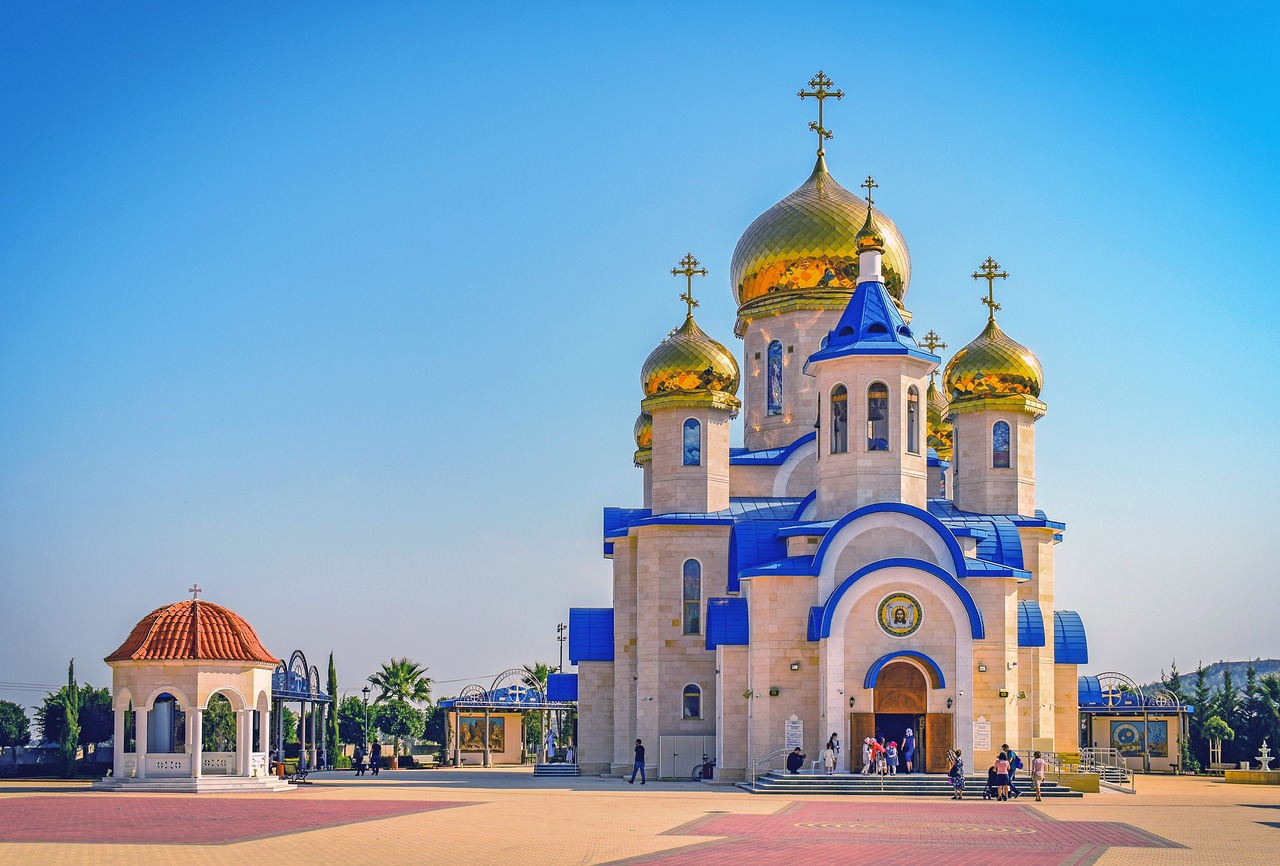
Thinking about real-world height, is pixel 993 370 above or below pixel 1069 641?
above

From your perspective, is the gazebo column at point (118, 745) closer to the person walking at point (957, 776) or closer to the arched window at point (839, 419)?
the arched window at point (839, 419)

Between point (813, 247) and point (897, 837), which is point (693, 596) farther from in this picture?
Answer: point (897, 837)

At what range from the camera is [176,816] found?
21375mm

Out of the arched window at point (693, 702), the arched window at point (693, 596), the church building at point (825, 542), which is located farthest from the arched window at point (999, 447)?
the arched window at point (693, 702)

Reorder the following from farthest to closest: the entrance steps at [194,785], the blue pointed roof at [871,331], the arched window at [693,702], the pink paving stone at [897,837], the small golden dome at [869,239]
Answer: the arched window at [693,702] < the small golden dome at [869,239] < the blue pointed roof at [871,331] < the entrance steps at [194,785] < the pink paving stone at [897,837]

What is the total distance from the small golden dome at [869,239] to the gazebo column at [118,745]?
642 inches

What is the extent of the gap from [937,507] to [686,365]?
6030 mm

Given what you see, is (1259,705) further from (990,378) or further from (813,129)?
(813,129)

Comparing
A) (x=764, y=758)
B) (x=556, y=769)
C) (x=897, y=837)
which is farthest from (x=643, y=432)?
(x=897, y=837)

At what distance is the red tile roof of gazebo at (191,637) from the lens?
2830cm

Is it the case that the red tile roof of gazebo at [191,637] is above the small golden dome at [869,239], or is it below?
below

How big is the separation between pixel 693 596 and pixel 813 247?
8400 millimetres

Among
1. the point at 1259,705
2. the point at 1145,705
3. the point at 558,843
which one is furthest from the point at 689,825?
the point at 1259,705

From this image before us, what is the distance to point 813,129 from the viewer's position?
126 ft
